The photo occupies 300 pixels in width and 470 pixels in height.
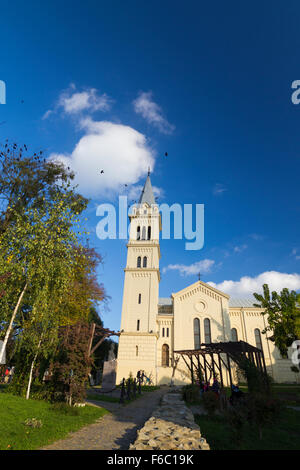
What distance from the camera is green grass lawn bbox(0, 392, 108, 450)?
6742 mm

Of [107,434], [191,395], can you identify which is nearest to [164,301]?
[191,395]

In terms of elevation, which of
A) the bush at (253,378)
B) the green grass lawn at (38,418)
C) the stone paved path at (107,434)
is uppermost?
the bush at (253,378)

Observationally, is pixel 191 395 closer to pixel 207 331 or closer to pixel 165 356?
pixel 165 356

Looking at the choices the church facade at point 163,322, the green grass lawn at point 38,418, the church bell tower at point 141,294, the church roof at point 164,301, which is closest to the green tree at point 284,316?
the church facade at point 163,322

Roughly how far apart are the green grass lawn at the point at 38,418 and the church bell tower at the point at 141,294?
63.5ft

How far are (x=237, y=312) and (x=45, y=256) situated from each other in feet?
111

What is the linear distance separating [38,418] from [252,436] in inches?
295

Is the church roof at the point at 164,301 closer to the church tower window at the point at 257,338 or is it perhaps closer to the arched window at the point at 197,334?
the arched window at the point at 197,334

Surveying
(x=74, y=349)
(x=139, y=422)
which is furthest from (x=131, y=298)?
(x=139, y=422)

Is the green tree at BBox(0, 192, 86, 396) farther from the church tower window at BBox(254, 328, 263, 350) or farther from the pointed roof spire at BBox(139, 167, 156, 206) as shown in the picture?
the church tower window at BBox(254, 328, 263, 350)

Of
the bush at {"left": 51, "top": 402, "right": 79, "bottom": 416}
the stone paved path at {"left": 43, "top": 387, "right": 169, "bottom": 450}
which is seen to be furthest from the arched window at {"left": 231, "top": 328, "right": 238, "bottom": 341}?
the bush at {"left": 51, "top": 402, "right": 79, "bottom": 416}

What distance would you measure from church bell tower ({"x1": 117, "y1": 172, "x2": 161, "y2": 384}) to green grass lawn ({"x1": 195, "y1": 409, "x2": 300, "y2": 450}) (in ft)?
68.2

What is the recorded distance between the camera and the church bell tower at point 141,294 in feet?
101
